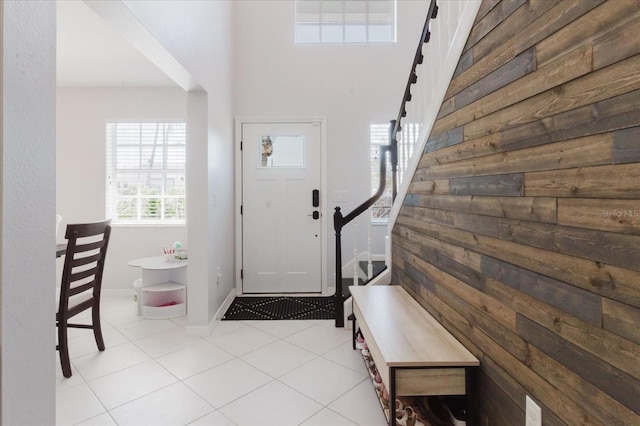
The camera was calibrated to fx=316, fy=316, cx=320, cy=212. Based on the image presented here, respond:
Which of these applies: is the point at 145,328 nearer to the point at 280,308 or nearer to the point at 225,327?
the point at 225,327

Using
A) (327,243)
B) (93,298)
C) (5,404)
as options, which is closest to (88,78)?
(93,298)

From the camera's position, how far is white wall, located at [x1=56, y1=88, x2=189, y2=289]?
3.80 meters

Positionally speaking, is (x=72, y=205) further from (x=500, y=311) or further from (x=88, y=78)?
(x=500, y=311)

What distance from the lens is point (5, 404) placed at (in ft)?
2.88

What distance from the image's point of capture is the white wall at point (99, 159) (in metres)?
3.80

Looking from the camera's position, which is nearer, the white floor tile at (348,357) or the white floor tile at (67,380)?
the white floor tile at (67,380)

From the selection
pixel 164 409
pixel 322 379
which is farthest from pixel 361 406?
pixel 164 409

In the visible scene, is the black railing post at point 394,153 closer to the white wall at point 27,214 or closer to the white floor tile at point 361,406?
the white floor tile at point 361,406

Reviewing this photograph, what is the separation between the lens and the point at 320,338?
2674 mm

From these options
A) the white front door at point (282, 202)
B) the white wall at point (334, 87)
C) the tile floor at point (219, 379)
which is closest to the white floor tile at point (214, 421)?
the tile floor at point (219, 379)

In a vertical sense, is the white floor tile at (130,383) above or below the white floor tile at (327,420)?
above

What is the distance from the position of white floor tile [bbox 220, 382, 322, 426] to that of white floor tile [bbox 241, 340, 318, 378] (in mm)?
217

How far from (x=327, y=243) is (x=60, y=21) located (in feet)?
10.5

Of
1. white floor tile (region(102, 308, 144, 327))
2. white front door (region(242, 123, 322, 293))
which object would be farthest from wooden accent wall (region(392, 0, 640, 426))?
white floor tile (region(102, 308, 144, 327))
